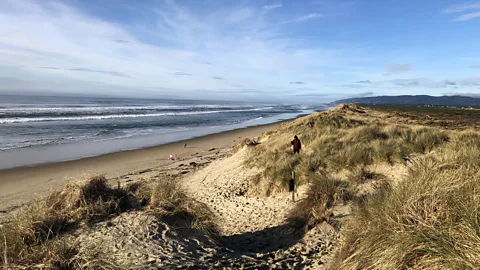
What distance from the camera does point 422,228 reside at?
3613 millimetres

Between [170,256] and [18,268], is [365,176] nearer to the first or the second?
[170,256]

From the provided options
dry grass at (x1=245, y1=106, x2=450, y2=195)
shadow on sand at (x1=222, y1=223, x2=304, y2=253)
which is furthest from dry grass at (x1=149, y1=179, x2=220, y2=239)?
dry grass at (x1=245, y1=106, x2=450, y2=195)

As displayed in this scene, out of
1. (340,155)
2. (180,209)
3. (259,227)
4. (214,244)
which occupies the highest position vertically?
(340,155)

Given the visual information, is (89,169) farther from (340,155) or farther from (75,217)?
(340,155)

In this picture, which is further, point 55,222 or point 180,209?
point 180,209

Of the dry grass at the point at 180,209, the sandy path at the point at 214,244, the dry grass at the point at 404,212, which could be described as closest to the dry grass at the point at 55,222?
the sandy path at the point at 214,244

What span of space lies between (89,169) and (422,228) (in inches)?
553

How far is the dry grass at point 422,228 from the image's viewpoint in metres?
3.14

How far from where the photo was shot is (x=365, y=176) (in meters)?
8.23

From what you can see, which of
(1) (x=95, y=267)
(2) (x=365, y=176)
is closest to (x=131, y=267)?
(1) (x=95, y=267)

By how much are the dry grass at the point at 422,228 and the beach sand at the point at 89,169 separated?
6524 millimetres

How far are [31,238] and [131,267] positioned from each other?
4.77 feet

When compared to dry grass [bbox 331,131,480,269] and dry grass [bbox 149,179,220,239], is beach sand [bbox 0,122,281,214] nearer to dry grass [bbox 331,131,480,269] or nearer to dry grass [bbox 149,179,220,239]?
dry grass [bbox 149,179,220,239]

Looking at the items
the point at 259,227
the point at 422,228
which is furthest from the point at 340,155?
the point at 422,228
